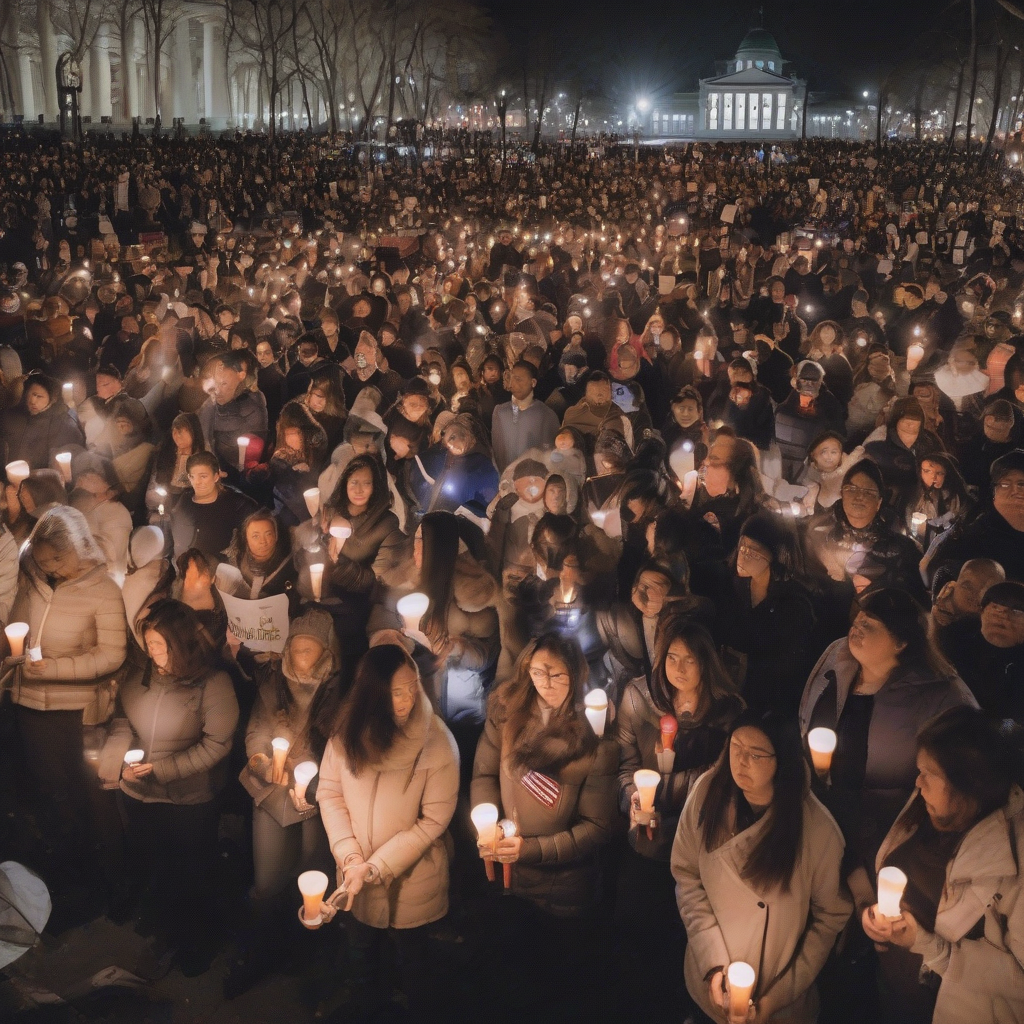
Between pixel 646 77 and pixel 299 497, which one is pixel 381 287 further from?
pixel 646 77

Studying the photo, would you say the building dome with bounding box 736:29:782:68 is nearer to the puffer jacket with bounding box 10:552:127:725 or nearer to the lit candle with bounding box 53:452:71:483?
the lit candle with bounding box 53:452:71:483

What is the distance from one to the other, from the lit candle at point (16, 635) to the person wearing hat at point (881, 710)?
292cm

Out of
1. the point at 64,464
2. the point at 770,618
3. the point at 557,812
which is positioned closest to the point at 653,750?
the point at 557,812

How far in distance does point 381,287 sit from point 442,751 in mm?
8993

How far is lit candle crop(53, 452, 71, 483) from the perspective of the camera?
6594mm

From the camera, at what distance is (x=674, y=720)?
402cm

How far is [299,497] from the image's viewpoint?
648cm

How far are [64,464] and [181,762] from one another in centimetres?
298

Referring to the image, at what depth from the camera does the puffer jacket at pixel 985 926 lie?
312 cm

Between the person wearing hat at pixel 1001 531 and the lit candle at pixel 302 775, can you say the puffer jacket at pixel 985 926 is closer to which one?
the lit candle at pixel 302 775

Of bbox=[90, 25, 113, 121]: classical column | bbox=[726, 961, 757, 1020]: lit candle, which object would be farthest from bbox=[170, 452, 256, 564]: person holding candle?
bbox=[90, 25, 113, 121]: classical column

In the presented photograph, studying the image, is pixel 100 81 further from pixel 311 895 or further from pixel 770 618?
pixel 311 895

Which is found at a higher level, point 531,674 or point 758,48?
point 758,48

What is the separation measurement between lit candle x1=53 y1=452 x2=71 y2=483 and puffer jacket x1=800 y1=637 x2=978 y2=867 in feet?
14.9
